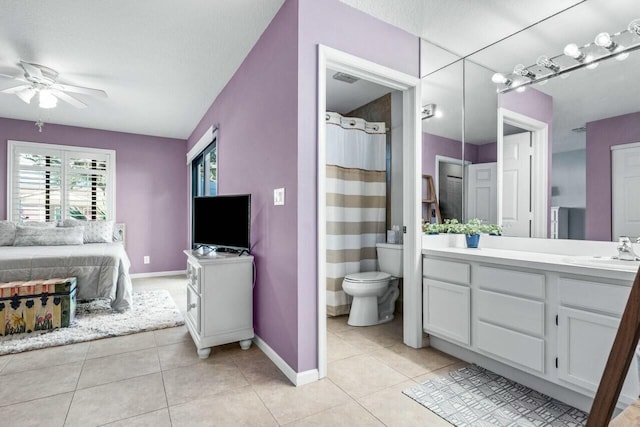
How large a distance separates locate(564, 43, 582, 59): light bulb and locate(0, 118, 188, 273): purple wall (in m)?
5.61

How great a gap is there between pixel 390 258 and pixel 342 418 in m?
1.86

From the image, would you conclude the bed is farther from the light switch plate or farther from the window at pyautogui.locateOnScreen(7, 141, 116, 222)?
the light switch plate

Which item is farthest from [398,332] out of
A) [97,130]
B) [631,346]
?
[97,130]

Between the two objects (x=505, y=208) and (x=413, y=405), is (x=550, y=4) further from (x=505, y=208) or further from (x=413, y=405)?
(x=413, y=405)

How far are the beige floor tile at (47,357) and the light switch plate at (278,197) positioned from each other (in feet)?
6.02

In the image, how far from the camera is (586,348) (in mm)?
1650

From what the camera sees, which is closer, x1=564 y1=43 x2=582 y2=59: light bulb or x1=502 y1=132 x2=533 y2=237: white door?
x1=564 y1=43 x2=582 y2=59: light bulb

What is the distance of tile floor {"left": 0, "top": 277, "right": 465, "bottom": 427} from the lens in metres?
1.70

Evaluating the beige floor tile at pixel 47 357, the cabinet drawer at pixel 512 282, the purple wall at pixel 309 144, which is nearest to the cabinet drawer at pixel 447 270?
the cabinet drawer at pixel 512 282

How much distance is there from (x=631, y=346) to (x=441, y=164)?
2473mm

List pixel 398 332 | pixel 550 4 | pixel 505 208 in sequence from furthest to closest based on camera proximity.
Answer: pixel 398 332 < pixel 505 208 < pixel 550 4

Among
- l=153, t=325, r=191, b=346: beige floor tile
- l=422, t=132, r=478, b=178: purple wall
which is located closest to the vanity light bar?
l=422, t=132, r=478, b=178: purple wall

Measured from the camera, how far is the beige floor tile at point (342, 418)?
1.64 m

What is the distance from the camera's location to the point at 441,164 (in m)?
2.83
